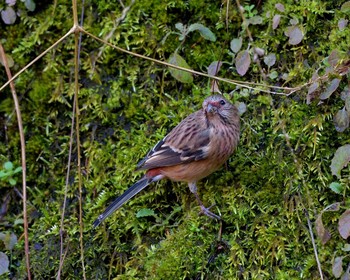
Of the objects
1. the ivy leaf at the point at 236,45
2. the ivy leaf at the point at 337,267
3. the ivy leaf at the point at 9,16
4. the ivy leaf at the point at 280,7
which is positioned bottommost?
the ivy leaf at the point at 337,267

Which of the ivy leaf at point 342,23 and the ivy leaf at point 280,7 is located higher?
the ivy leaf at point 280,7

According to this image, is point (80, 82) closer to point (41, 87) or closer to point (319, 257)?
point (41, 87)

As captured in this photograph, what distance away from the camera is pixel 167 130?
520cm

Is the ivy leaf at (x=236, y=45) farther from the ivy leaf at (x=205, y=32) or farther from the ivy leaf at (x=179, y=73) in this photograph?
the ivy leaf at (x=179, y=73)

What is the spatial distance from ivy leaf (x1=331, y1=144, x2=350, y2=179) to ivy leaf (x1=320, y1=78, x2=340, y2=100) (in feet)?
1.45

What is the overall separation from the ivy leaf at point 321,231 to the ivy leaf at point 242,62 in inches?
51.8

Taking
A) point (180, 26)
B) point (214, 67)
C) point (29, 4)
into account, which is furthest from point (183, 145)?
point (29, 4)

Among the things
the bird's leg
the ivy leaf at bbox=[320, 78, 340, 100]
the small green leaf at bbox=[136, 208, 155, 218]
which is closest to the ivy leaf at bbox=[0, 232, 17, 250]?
the small green leaf at bbox=[136, 208, 155, 218]

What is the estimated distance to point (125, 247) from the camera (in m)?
4.82

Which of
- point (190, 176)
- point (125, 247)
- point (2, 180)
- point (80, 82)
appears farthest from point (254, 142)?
point (2, 180)

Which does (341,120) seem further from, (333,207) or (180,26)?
(180,26)

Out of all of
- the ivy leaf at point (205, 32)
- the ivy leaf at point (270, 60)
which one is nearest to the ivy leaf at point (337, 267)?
the ivy leaf at point (270, 60)

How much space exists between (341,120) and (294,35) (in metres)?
0.85

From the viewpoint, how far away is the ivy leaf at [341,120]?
445cm
